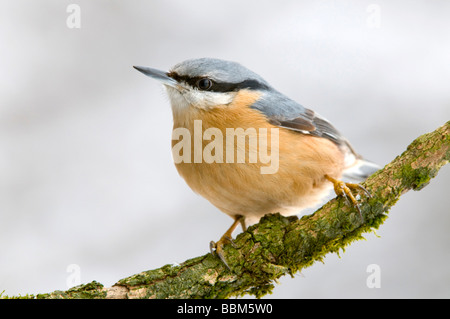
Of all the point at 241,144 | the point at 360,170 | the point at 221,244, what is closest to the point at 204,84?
the point at 241,144

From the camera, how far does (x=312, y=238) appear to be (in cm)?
258

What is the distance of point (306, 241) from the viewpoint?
2586mm

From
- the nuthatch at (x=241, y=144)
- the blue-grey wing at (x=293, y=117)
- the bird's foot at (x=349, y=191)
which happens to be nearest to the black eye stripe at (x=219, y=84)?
the nuthatch at (x=241, y=144)

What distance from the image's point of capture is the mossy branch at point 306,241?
2.49m

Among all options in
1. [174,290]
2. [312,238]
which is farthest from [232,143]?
[174,290]

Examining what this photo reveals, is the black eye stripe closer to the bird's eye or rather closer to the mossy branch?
the bird's eye

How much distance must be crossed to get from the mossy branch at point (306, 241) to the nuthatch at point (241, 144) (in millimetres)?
136

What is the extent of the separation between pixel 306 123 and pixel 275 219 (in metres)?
0.69

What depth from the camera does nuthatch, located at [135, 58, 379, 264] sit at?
2.80 meters

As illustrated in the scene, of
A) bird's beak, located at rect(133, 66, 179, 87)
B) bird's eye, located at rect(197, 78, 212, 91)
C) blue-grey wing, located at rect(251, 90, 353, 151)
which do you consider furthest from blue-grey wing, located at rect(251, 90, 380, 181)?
bird's beak, located at rect(133, 66, 179, 87)

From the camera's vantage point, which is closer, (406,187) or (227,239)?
(406,187)

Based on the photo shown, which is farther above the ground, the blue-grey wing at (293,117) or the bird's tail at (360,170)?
the blue-grey wing at (293,117)

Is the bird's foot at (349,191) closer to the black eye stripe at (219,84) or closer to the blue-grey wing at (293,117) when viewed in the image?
the blue-grey wing at (293,117)
